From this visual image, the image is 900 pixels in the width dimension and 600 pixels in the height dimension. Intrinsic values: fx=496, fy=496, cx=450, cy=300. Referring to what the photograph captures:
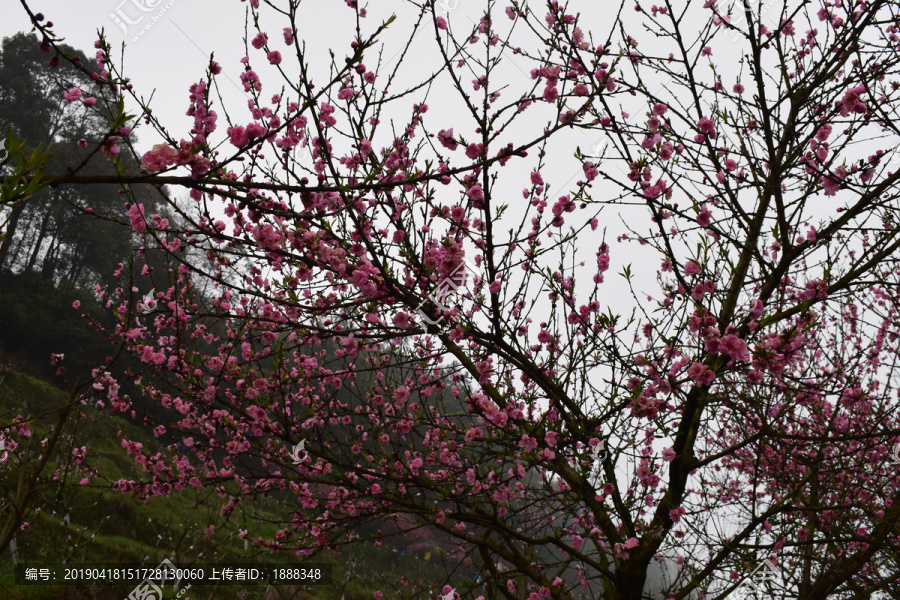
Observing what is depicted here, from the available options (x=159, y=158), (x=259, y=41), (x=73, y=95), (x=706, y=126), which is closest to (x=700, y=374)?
(x=706, y=126)

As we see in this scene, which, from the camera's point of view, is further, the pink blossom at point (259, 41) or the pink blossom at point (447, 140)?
the pink blossom at point (259, 41)

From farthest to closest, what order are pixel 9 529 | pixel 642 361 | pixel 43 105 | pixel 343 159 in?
1. pixel 43 105
2. pixel 343 159
3. pixel 642 361
4. pixel 9 529

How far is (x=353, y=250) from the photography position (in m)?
3.09

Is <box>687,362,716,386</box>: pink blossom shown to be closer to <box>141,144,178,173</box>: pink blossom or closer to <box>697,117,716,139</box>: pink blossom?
<box>697,117,716,139</box>: pink blossom

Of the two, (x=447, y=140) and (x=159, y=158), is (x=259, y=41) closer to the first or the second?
(x=447, y=140)

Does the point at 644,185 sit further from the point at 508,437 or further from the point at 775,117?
the point at 508,437

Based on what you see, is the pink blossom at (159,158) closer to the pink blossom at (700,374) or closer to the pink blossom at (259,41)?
the pink blossom at (259,41)

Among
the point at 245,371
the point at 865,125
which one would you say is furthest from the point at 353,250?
the point at 865,125

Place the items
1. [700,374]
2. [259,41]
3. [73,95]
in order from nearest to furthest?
[73,95], [700,374], [259,41]

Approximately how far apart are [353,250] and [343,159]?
0.94 metres

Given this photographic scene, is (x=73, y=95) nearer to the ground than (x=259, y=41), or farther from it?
nearer to the ground

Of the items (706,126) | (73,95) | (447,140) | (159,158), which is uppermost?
(706,126)

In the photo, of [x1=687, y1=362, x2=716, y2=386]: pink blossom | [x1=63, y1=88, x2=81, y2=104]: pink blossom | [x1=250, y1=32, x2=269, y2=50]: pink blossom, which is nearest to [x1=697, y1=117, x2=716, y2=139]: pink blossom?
[x1=687, y1=362, x2=716, y2=386]: pink blossom

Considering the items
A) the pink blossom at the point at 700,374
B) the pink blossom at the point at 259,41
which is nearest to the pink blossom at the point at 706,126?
the pink blossom at the point at 700,374
